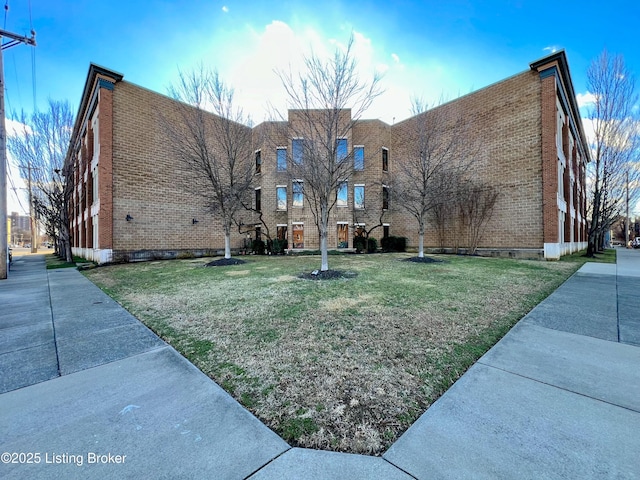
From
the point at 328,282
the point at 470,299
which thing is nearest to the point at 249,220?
the point at 328,282

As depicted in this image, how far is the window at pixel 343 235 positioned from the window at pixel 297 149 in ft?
37.3

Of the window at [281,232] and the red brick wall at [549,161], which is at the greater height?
the red brick wall at [549,161]

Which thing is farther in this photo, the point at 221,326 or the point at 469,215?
the point at 469,215

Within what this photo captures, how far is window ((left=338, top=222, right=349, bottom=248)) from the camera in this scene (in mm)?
19812

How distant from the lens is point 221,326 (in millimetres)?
3865

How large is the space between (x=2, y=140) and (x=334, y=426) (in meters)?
14.9

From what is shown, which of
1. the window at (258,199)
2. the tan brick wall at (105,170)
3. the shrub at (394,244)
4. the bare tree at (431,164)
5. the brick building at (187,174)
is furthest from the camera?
the window at (258,199)

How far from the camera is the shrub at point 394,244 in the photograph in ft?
63.3

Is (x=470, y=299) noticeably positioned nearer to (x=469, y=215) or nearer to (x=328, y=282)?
(x=328, y=282)

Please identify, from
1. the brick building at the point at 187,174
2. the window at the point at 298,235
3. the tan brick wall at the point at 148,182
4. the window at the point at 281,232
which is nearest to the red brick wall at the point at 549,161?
the brick building at the point at 187,174

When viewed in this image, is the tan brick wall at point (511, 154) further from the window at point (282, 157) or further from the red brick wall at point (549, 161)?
the window at point (282, 157)

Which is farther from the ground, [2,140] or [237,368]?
[2,140]

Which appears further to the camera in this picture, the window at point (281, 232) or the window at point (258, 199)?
the window at point (258, 199)

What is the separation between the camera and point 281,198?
20172mm
